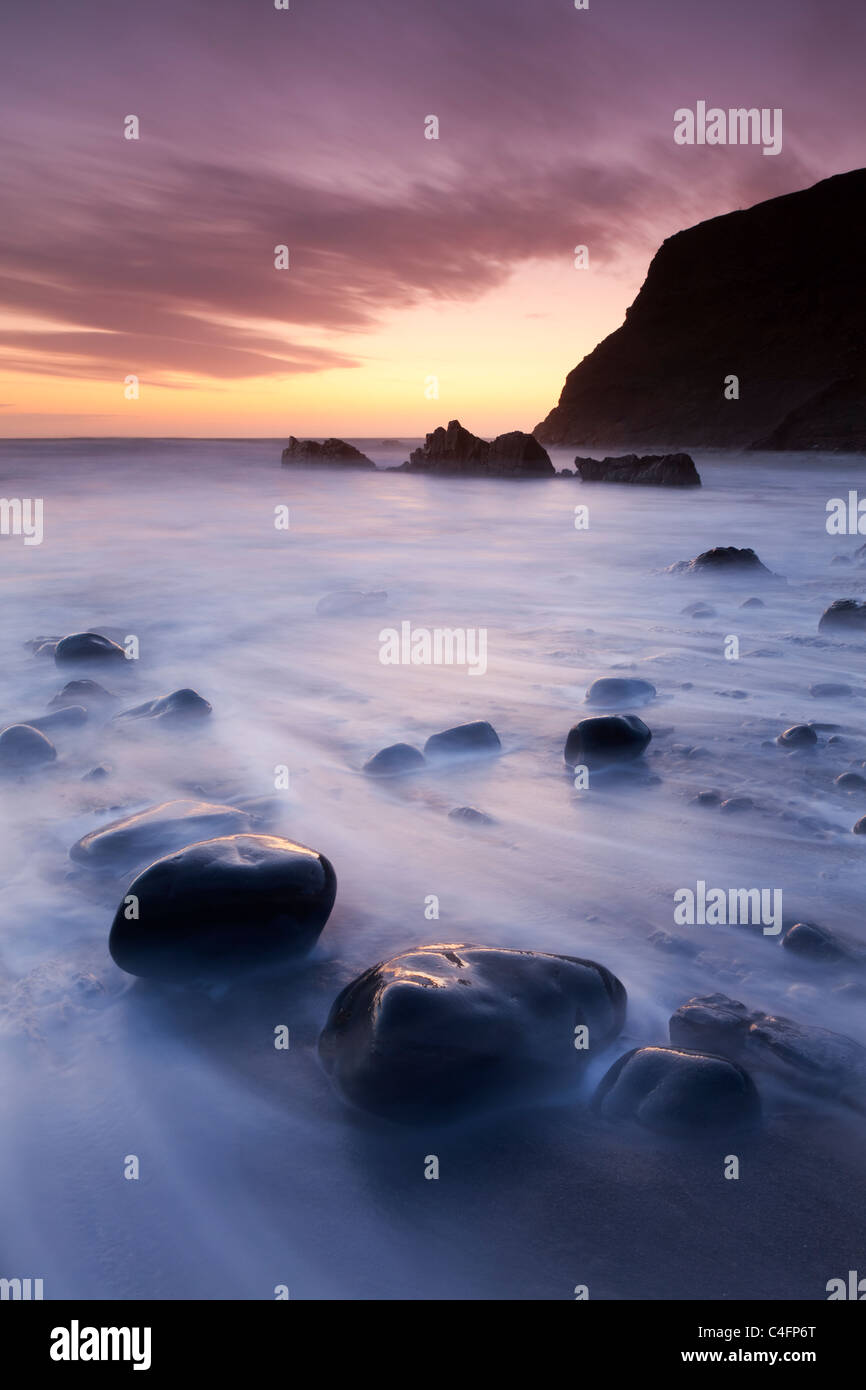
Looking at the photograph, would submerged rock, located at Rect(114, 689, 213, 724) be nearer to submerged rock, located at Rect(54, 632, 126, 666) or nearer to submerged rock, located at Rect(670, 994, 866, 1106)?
submerged rock, located at Rect(54, 632, 126, 666)

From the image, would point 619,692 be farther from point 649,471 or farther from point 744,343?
point 744,343

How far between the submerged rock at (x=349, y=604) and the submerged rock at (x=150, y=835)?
215 inches

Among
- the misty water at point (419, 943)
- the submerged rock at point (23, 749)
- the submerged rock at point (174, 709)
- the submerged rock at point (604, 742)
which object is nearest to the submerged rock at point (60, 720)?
the misty water at point (419, 943)

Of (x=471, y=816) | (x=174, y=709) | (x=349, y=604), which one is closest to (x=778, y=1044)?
(x=471, y=816)

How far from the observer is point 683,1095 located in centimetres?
181

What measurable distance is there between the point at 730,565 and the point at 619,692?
18.7ft

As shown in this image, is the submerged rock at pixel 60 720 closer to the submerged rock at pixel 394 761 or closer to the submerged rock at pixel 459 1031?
the submerged rock at pixel 394 761

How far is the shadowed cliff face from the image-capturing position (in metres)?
62.9

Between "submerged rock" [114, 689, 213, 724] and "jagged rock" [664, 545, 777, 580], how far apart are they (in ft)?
23.2

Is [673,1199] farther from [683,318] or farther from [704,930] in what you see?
[683,318]

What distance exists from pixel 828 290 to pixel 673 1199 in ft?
285

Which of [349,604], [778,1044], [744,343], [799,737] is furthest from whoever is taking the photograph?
[744,343]

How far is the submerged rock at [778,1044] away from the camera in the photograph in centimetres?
195

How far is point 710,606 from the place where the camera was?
8.12m
